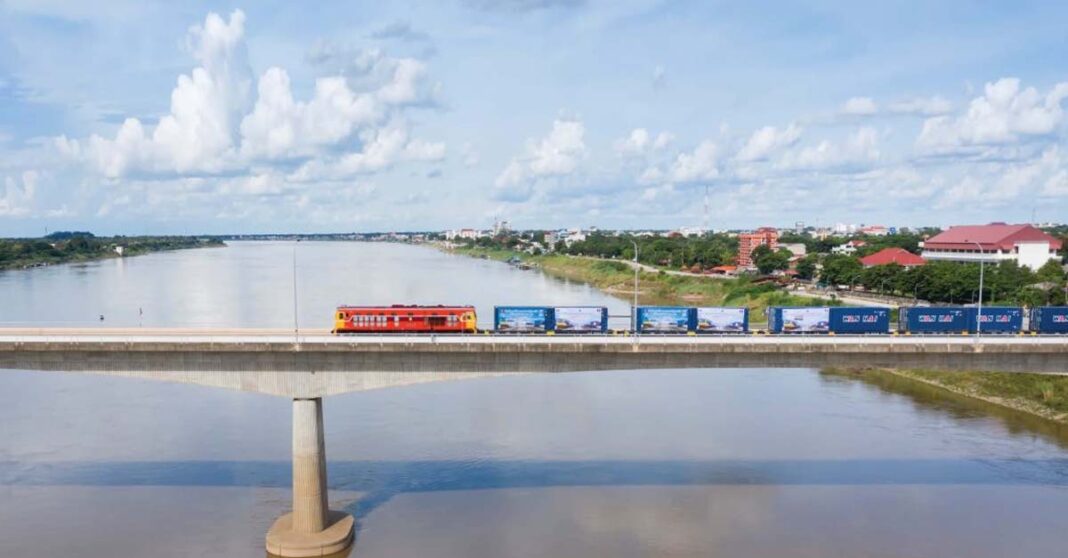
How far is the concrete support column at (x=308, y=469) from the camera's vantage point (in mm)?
28438

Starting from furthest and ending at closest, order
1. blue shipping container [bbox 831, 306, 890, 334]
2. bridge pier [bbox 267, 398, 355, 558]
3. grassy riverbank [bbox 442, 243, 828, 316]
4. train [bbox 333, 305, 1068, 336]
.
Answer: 1. grassy riverbank [bbox 442, 243, 828, 316]
2. blue shipping container [bbox 831, 306, 890, 334]
3. train [bbox 333, 305, 1068, 336]
4. bridge pier [bbox 267, 398, 355, 558]

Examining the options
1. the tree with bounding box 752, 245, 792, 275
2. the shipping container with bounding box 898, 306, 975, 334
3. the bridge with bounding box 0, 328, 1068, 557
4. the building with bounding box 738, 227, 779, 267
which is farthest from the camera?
the building with bounding box 738, 227, 779, 267

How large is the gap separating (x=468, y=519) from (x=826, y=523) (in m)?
15.4

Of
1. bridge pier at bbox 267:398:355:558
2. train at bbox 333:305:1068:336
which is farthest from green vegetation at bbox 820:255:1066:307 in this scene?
bridge pier at bbox 267:398:355:558

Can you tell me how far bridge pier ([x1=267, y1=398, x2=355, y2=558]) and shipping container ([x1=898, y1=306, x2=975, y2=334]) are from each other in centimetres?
2730

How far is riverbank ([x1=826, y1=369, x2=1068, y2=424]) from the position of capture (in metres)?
48.0

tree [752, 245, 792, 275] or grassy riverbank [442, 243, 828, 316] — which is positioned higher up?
tree [752, 245, 792, 275]

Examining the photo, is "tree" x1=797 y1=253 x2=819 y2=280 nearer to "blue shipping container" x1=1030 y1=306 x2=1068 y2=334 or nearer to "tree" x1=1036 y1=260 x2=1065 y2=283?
"tree" x1=1036 y1=260 x2=1065 y2=283

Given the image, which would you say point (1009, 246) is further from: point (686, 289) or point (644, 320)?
point (644, 320)

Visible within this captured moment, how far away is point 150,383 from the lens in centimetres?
5456

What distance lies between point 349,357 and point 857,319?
23664mm

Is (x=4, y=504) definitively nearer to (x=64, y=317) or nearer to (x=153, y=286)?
(x=64, y=317)

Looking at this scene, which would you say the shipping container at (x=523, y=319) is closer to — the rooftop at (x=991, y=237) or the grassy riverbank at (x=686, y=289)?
the grassy riverbank at (x=686, y=289)

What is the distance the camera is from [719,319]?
34.7 m
